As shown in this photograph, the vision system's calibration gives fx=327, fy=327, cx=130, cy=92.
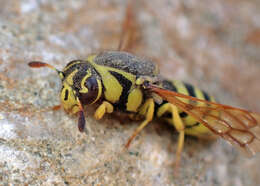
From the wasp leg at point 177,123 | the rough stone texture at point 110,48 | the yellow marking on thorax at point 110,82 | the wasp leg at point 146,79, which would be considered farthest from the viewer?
the wasp leg at point 177,123

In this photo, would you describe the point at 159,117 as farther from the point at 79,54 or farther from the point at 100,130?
the point at 79,54

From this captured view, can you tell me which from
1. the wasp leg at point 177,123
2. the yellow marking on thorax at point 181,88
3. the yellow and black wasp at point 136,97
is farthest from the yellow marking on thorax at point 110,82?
the yellow marking on thorax at point 181,88

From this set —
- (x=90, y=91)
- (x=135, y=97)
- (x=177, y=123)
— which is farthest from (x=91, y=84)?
(x=177, y=123)

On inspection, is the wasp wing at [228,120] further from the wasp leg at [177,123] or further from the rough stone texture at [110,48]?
the rough stone texture at [110,48]

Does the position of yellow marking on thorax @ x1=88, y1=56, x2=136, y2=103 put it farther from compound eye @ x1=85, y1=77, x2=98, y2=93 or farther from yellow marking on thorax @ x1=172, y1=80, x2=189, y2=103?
yellow marking on thorax @ x1=172, y1=80, x2=189, y2=103

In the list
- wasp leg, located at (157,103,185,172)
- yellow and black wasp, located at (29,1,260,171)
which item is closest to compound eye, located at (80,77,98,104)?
yellow and black wasp, located at (29,1,260,171)

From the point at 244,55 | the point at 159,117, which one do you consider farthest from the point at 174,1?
the point at 159,117
